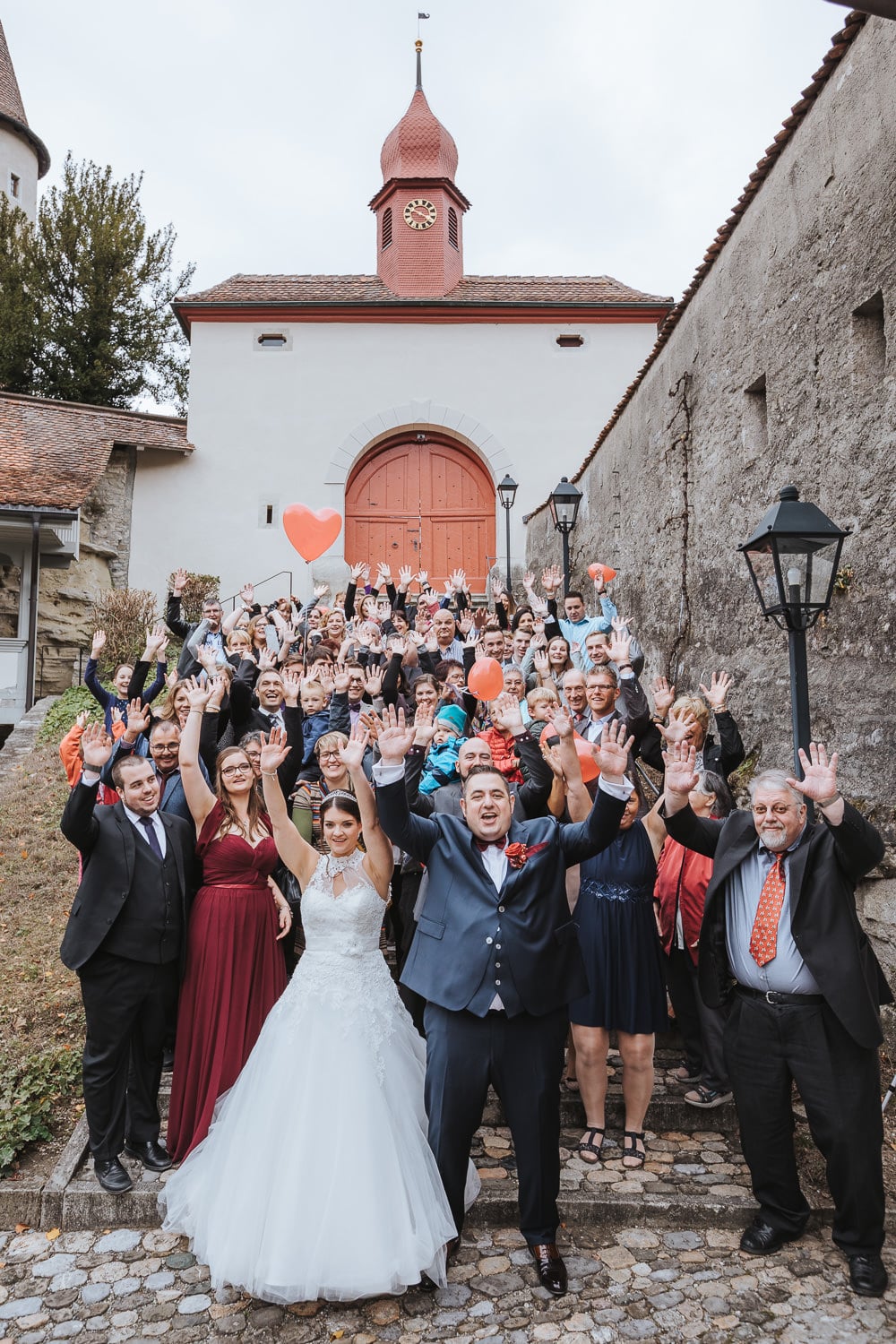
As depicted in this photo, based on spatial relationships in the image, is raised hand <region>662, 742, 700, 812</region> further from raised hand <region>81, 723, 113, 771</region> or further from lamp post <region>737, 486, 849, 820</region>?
raised hand <region>81, 723, 113, 771</region>

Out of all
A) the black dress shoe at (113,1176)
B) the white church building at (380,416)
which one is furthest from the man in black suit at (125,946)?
the white church building at (380,416)

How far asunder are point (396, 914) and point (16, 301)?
2119cm

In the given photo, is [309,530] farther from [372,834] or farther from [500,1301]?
[500,1301]

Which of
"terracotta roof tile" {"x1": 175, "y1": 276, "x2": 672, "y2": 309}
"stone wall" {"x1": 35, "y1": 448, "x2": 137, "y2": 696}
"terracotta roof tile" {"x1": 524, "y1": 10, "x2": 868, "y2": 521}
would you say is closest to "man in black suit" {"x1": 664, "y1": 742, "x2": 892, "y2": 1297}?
"terracotta roof tile" {"x1": 524, "y1": 10, "x2": 868, "y2": 521}

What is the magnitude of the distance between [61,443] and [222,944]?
1518cm

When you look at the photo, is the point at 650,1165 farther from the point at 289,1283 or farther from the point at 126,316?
the point at 126,316

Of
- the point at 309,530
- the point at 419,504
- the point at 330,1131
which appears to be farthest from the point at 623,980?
the point at 419,504

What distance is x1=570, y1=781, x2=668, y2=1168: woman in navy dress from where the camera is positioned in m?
4.33

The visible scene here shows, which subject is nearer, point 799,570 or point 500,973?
point 500,973

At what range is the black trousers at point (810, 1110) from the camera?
11.9 ft

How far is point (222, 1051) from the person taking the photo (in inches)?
168

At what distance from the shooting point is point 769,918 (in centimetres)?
383

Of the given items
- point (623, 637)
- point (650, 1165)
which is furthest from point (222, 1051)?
point (623, 637)

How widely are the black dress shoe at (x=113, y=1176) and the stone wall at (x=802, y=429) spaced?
3942 millimetres
